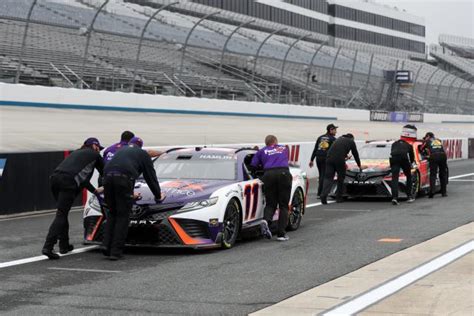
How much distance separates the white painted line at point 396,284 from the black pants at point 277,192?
2508 mm

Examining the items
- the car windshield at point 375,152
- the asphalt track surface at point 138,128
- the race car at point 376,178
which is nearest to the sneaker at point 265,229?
the race car at point 376,178

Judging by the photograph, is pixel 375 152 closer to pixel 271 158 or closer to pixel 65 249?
pixel 271 158

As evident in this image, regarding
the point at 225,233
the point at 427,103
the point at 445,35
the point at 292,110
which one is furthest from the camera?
the point at 445,35

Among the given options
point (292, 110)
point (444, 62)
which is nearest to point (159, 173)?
point (292, 110)

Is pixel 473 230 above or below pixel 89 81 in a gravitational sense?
below

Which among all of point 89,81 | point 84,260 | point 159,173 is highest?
point 89,81

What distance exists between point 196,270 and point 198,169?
2722 millimetres

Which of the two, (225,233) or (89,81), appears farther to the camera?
(89,81)

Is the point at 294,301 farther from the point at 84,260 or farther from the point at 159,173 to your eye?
the point at 159,173

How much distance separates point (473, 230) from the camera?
11758 mm

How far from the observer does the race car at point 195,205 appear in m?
9.84

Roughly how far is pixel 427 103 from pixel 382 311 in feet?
185

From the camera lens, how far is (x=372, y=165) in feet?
57.5

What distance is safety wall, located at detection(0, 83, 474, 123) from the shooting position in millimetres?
28828
